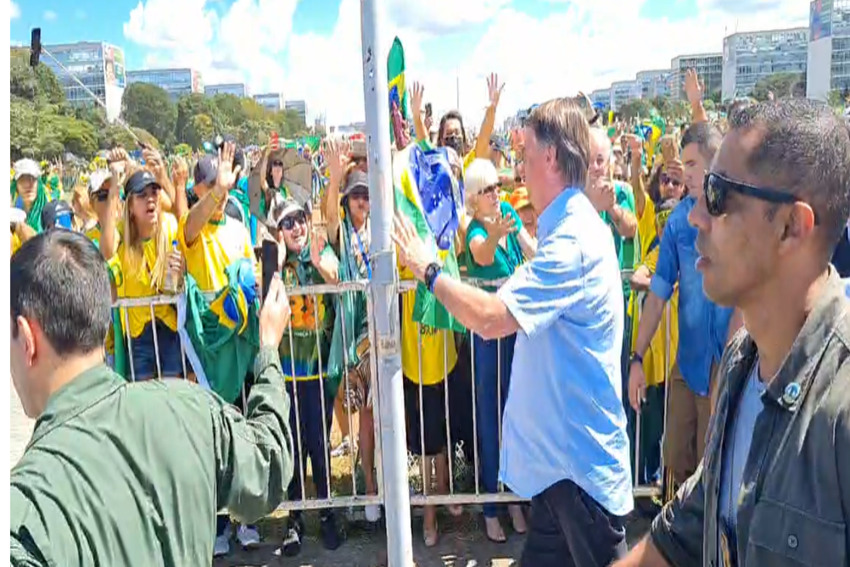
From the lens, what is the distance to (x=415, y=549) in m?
4.38

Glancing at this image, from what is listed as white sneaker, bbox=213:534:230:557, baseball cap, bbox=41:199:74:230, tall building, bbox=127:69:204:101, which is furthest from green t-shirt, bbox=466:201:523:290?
tall building, bbox=127:69:204:101

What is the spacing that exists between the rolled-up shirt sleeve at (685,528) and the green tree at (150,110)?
3463 inches

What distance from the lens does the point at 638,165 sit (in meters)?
6.52

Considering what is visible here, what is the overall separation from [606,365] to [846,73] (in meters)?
142

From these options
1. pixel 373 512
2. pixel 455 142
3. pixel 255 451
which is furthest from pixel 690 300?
pixel 455 142

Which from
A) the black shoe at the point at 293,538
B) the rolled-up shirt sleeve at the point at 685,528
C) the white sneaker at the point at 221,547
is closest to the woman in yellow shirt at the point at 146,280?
the white sneaker at the point at 221,547

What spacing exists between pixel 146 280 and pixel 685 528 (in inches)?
136

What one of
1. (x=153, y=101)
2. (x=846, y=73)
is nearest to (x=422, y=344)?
(x=153, y=101)

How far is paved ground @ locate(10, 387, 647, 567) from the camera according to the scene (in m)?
4.22

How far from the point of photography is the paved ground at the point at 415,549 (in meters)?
4.22

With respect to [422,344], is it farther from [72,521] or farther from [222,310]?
[72,521]

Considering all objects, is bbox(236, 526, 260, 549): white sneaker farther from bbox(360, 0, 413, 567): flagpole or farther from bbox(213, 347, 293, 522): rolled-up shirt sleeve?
bbox(213, 347, 293, 522): rolled-up shirt sleeve

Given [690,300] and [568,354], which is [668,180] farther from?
[568,354]

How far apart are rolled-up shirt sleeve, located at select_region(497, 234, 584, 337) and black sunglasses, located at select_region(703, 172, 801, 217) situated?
92 centimetres
